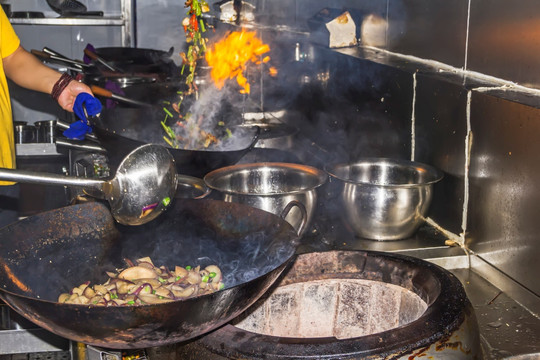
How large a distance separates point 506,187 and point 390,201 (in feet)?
1.68

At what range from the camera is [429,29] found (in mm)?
3242

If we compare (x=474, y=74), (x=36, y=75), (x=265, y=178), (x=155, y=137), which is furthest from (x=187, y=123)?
(x=474, y=74)

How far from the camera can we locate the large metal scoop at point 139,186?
5.68 ft

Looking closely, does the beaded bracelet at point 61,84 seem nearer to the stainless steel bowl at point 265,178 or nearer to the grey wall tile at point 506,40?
the stainless steel bowl at point 265,178

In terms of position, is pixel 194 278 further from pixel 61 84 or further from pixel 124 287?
pixel 61 84

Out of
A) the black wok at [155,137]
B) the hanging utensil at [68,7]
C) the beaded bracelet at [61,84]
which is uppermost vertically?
the hanging utensil at [68,7]

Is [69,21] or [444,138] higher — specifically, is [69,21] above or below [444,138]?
above

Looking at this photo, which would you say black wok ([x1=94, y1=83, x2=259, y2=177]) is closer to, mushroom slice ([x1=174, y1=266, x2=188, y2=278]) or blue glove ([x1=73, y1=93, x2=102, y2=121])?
blue glove ([x1=73, y1=93, x2=102, y2=121])

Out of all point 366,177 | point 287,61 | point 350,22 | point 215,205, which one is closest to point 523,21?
point 366,177

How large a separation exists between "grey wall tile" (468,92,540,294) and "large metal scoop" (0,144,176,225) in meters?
1.38

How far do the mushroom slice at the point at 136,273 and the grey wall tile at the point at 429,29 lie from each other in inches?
76.9

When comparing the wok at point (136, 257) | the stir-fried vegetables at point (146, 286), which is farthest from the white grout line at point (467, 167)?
the stir-fried vegetables at point (146, 286)

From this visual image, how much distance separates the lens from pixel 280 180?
9.62ft

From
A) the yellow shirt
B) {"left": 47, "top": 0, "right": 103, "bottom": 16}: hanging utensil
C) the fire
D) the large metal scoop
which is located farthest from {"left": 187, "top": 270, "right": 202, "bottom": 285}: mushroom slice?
{"left": 47, "top": 0, "right": 103, "bottom": 16}: hanging utensil
